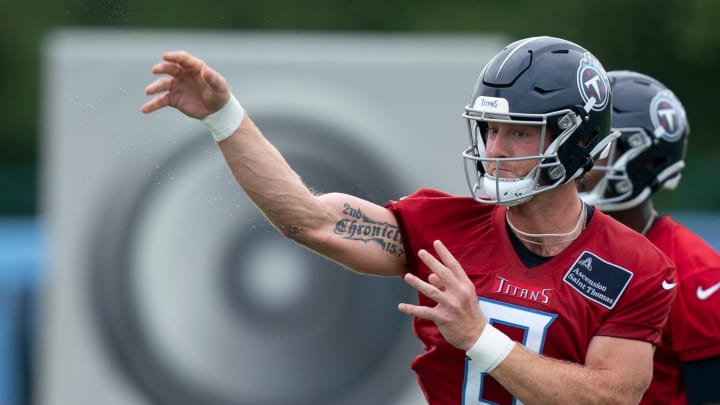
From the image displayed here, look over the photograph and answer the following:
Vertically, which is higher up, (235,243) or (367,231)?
(367,231)

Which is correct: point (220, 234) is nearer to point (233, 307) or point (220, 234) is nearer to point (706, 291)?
point (233, 307)

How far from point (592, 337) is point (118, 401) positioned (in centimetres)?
485

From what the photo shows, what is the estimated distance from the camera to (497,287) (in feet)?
11.4

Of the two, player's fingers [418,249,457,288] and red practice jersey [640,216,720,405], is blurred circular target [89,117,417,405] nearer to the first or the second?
red practice jersey [640,216,720,405]

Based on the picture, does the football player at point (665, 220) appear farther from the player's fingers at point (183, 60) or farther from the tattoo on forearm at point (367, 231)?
the player's fingers at point (183, 60)

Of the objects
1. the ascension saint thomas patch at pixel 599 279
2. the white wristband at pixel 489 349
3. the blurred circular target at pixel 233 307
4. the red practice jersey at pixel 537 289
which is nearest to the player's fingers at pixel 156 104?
the red practice jersey at pixel 537 289

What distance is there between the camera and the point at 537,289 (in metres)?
3.45

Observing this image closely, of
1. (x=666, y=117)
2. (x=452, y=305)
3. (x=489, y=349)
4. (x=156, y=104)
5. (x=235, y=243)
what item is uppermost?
(x=156, y=104)

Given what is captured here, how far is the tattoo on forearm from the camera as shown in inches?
143

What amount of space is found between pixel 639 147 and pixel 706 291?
25.4 inches

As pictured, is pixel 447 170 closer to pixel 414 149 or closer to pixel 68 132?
pixel 414 149

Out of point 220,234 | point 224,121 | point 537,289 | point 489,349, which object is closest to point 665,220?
point 537,289

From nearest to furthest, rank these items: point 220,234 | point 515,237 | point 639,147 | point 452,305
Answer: point 452,305 < point 515,237 < point 639,147 < point 220,234

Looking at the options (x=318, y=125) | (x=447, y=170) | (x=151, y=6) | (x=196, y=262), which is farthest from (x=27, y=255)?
(x=151, y=6)
